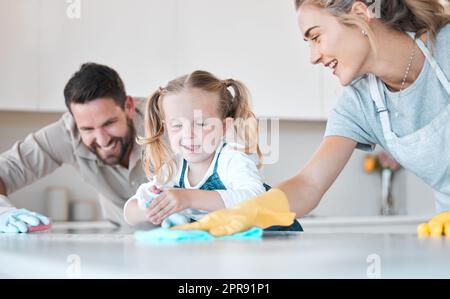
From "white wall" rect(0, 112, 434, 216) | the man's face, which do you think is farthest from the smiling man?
"white wall" rect(0, 112, 434, 216)

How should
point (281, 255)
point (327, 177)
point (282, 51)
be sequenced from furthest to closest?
point (282, 51), point (327, 177), point (281, 255)

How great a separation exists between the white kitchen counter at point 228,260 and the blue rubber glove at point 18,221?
0.48 metres

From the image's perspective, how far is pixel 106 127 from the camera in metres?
2.17

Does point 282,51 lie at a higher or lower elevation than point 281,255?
higher

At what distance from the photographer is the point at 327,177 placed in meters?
1.41

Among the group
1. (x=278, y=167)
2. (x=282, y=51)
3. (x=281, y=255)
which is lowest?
(x=278, y=167)

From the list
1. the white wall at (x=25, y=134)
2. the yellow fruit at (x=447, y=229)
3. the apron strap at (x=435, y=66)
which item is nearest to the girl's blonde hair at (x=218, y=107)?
the apron strap at (x=435, y=66)

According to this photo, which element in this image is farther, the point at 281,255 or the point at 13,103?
the point at 13,103

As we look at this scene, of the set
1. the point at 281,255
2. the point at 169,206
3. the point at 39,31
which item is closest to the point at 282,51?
the point at 39,31

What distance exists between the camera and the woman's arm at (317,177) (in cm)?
135

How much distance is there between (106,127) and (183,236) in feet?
4.37
